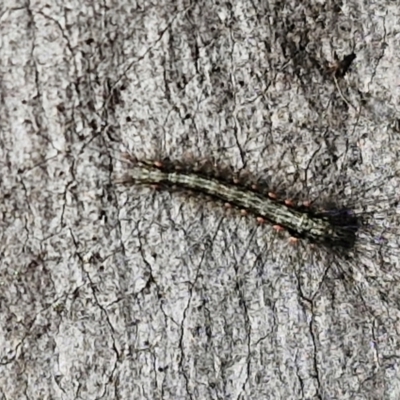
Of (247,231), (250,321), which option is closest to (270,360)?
(250,321)

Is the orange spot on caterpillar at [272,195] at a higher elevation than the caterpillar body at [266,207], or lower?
higher

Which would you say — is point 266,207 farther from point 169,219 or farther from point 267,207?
point 169,219

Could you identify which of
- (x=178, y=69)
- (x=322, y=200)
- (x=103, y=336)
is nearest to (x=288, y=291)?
(x=322, y=200)

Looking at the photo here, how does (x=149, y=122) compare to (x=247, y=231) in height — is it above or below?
above

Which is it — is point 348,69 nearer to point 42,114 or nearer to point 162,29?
point 162,29

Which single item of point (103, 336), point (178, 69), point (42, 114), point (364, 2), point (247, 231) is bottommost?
point (103, 336)
